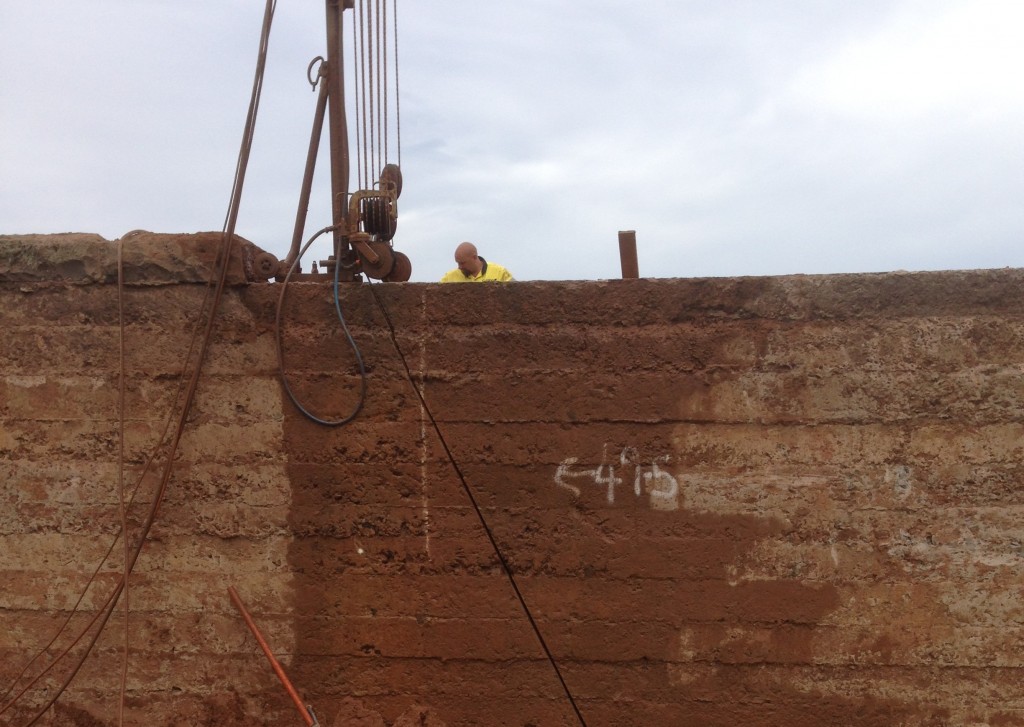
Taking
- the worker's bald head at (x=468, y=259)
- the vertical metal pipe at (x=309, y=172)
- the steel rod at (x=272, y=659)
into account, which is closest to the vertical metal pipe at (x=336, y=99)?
the vertical metal pipe at (x=309, y=172)

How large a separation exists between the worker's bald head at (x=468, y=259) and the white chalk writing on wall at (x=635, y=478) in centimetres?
186

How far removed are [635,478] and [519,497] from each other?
0.44 metres

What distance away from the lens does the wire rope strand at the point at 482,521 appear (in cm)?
323

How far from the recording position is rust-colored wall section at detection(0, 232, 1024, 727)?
3.14 meters

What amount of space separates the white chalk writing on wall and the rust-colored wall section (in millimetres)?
11

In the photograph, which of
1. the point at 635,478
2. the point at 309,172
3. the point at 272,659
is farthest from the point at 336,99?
the point at 272,659

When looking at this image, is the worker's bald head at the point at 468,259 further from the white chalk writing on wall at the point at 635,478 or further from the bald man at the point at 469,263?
the white chalk writing on wall at the point at 635,478

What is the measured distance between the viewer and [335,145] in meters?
3.75

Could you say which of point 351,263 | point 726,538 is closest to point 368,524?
point 351,263

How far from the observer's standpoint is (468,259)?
15.7ft

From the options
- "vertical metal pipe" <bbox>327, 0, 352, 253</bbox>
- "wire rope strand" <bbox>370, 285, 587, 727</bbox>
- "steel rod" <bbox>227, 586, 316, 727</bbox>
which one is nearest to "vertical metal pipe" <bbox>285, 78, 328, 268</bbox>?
"vertical metal pipe" <bbox>327, 0, 352, 253</bbox>

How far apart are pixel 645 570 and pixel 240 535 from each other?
5.09 ft

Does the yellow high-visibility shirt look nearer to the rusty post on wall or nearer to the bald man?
the bald man

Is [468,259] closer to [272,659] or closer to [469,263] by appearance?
[469,263]
